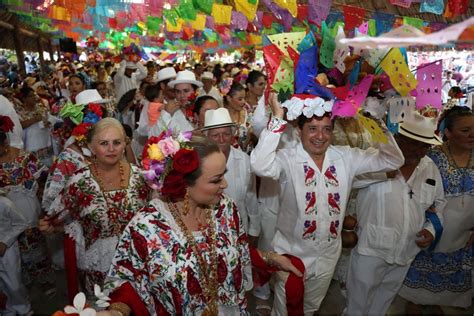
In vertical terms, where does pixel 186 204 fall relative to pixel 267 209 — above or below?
above

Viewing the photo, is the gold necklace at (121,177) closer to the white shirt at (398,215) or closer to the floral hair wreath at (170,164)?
the floral hair wreath at (170,164)

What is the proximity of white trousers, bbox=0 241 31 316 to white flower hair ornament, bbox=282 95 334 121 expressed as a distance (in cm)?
246

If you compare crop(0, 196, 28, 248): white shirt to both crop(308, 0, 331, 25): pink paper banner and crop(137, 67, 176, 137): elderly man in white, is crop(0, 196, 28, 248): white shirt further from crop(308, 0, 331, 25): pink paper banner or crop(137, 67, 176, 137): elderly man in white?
crop(308, 0, 331, 25): pink paper banner

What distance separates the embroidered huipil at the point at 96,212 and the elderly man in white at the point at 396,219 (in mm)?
1644

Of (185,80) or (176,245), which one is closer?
(176,245)

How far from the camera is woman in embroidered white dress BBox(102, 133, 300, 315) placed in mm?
1921

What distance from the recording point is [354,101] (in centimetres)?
244

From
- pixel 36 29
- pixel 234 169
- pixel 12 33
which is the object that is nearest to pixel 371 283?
pixel 234 169

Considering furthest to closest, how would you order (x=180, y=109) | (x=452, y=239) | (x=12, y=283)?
(x=180, y=109) → (x=12, y=283) → (x=452, y=239)

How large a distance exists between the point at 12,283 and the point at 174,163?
7.51ft

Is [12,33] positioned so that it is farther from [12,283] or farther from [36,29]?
[12,283]

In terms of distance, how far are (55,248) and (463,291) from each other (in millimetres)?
3803

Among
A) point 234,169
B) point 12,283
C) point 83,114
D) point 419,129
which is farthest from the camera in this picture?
point 83,114

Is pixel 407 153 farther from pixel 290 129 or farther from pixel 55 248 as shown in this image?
pixel 55 248
